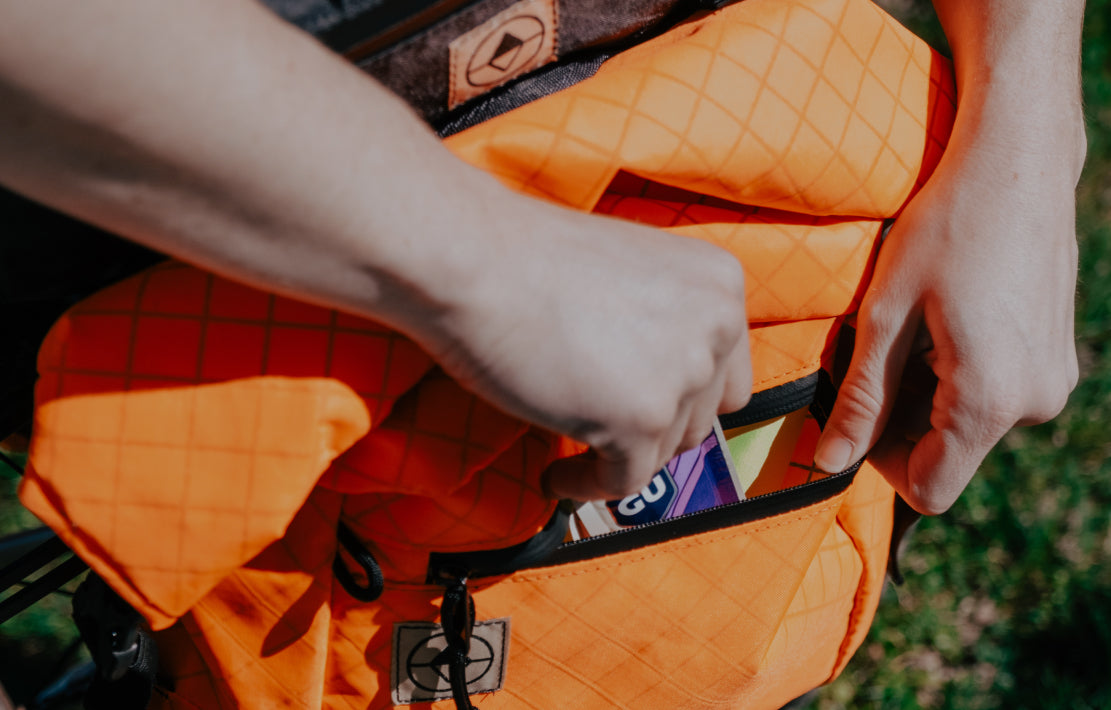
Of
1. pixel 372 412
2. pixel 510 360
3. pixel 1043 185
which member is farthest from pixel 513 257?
pixel 1043 185

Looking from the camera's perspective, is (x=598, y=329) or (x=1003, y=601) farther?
(x=1003, y=601)

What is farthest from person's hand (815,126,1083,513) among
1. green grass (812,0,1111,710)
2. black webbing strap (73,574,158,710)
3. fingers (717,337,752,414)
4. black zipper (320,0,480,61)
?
green grass (812,0,1111,710)

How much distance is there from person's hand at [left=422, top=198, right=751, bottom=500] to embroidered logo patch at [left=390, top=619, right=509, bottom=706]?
0.97ft

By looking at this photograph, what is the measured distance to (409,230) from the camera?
432 mm

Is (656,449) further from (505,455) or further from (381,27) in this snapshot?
(381,27)

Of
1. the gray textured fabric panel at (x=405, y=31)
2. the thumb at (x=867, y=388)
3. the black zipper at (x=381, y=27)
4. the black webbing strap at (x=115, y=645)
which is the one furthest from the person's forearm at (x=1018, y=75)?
the black webbing strap at (x=115, y=645)

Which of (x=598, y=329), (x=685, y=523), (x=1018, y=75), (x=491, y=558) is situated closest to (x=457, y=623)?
(x=491, y=558)

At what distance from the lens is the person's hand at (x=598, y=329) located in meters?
0.47

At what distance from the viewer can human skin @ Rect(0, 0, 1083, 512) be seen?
367 millimetres

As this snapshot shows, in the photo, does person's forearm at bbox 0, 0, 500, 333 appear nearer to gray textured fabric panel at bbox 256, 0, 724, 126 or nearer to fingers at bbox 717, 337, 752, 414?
gray textured fabric panel at bbox 256, 0, 724, 126

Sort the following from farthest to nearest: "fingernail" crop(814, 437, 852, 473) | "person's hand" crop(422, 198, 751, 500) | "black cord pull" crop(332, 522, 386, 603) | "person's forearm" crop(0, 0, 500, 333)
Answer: "fingernail" crop(814, 437, 852, 473)
"black cord pull" crop(332, 522, 386, 603)
"person's hand" crop(422, 198, 751, 500)
"person's forearm" crop(0, 0, 500, 333)

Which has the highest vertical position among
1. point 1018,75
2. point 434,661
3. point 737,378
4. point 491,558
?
point 1018,75

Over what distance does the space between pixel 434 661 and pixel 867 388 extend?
1.57 ft

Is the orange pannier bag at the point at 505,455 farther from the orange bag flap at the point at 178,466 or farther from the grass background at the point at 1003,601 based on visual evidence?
the grass background at the point at 1003,601
